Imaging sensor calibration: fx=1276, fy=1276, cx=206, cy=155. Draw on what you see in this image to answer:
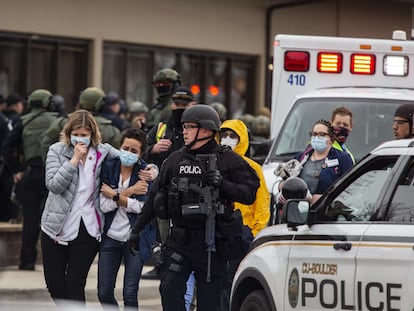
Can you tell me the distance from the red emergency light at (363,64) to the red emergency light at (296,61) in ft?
1.68

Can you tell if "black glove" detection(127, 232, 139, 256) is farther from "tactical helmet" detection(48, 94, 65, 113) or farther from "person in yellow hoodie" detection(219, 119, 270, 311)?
"tactical helmet" detection(48, 94, 65, 113)

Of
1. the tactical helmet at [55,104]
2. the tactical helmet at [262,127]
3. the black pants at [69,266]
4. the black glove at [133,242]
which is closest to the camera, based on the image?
the black glove at [133,242]

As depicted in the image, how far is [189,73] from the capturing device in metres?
25.7

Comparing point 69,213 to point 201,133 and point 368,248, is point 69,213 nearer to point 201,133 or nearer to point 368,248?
point 201,133

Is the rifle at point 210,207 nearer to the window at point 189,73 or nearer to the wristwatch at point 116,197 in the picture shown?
the wristwatch at point 116,197

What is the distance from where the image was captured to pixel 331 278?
7.36 metres

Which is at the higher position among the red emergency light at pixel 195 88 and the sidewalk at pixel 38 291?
the red emergency light at pixel 195 88

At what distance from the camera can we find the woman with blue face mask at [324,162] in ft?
33.4

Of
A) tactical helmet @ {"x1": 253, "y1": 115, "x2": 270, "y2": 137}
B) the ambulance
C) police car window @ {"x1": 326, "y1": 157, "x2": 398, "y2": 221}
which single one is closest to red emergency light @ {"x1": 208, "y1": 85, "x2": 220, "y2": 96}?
tactical helmet @ {"x1": 253, "y1": 115, "x2": 270, "y2": 137}

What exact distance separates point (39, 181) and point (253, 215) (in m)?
4.59

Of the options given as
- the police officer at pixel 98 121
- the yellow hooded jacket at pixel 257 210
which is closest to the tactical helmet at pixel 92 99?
the police officer at pixel 98 121

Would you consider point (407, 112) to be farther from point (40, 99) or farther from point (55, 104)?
point (55, 104)

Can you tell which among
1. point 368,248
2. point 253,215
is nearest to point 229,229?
point 253,215

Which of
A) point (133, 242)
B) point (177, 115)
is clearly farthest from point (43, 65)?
point (133, 242)
